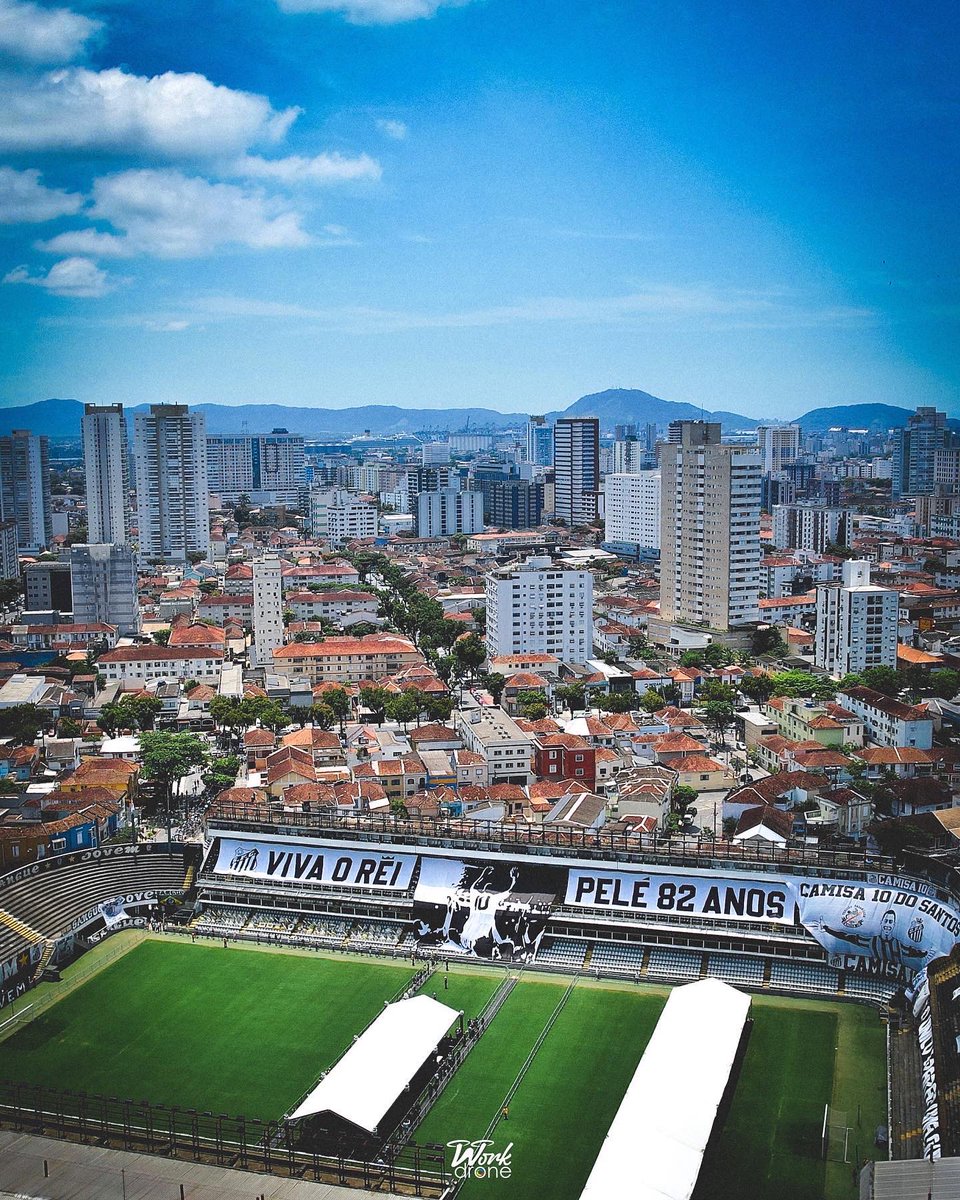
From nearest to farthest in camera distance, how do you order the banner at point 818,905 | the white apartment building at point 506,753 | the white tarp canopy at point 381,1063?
the white tarp canopy at point 381,1063
the banner at point 818,905
the white apartment building at point 506,753

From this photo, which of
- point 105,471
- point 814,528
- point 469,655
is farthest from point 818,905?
point 814,528

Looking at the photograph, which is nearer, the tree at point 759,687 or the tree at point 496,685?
the tree at point 759,687

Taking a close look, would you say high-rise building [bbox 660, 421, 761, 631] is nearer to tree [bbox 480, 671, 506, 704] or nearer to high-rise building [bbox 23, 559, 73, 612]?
tree [bbox 480, 671, 506, 704]

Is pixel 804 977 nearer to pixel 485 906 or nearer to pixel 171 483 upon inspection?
pixel 485 906

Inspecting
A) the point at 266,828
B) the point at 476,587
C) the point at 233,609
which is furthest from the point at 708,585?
the point at 266,828

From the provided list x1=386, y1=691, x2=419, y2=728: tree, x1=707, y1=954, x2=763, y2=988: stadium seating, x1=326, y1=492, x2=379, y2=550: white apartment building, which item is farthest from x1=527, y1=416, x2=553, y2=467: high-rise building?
x1=707, y1=954, x2=763, y2=988: stadium seating

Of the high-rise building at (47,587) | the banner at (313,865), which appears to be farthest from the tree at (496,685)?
the high-rise building at (47,587)

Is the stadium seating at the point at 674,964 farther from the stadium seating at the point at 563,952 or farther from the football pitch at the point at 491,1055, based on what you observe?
the stadium seating at the point at 563,952

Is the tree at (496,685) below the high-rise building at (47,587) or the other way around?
below
